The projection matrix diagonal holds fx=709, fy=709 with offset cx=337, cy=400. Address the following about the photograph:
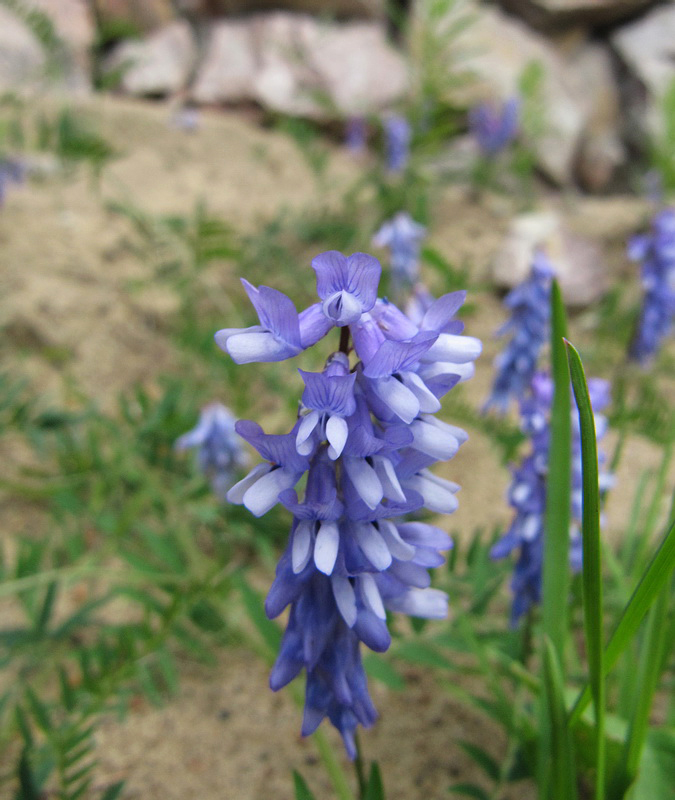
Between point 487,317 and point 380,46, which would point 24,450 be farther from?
point 380,46

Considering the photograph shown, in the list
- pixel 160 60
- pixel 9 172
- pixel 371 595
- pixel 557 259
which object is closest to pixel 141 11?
pixel 160 60

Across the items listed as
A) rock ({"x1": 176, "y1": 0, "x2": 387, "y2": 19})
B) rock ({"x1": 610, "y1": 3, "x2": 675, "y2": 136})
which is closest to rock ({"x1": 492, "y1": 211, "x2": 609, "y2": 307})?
rock ({"x1": 176, "y1": 0, "x2": 387, "y2": 19})

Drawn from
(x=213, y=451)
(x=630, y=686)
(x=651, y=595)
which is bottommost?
(x=213, y=451)

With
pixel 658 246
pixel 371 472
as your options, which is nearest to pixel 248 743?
pixel 371 472

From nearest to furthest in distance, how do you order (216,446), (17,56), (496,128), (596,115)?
(216,446) → (17,56) → (496,128) → (596,115)

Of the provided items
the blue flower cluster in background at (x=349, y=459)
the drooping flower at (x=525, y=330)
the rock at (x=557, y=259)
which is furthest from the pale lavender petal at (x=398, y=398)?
the rock at (x=557, y=259)

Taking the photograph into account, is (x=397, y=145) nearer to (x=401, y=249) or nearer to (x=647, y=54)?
Answer: (x=401, y=249)

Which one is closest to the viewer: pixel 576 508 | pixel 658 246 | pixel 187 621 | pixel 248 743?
pixel 576 508
